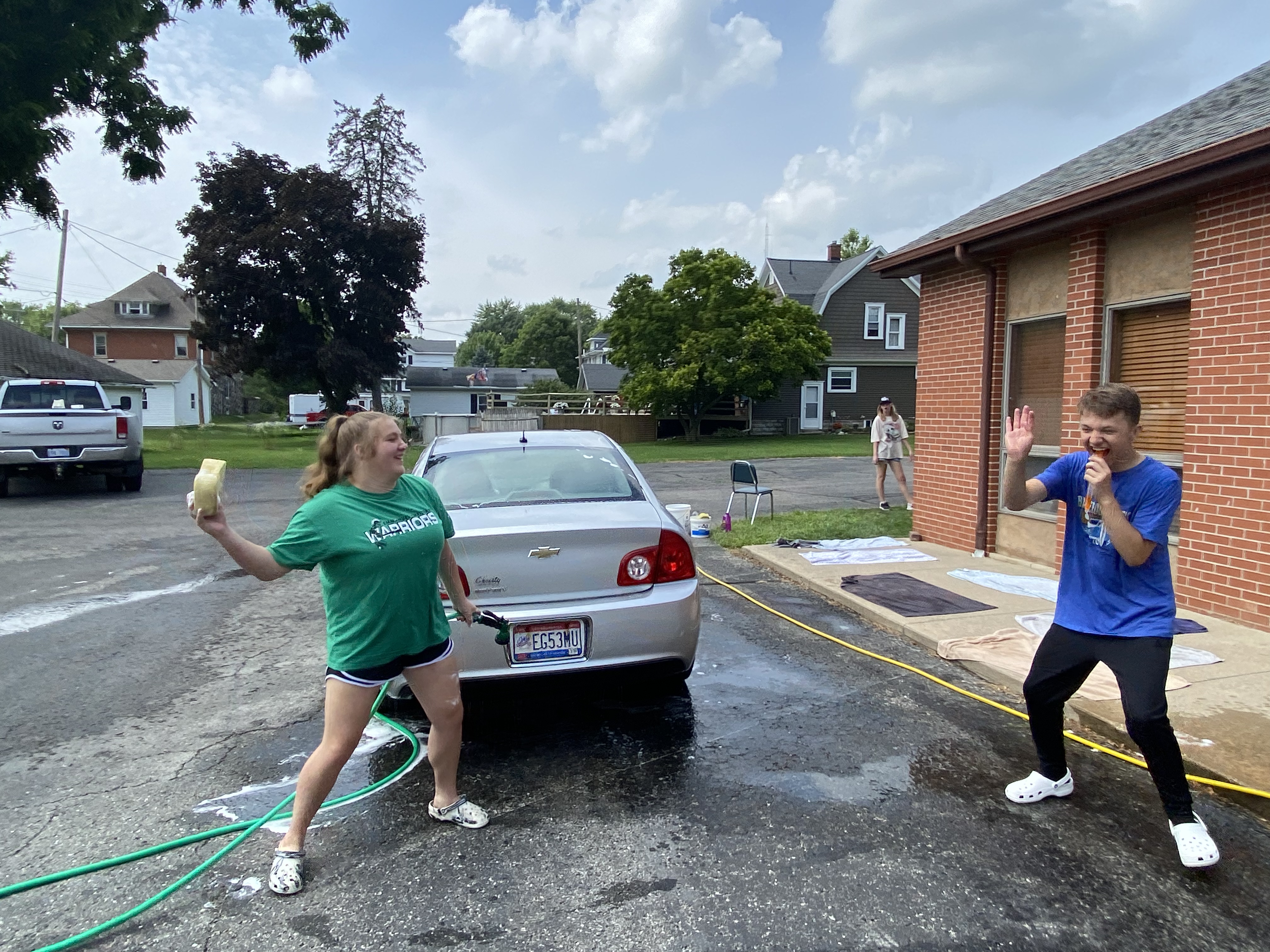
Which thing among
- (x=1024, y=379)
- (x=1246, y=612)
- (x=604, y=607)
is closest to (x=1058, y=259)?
(x=1024, y=379)

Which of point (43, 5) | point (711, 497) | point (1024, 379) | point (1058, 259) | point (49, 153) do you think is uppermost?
point (43, 5)

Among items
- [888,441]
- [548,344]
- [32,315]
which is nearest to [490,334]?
[548,344]

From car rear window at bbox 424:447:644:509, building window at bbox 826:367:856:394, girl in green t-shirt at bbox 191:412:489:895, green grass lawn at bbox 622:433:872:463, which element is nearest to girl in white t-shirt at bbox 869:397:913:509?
car rear window at bbox 424:447:644:509

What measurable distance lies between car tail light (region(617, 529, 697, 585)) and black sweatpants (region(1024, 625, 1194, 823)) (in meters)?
1.60

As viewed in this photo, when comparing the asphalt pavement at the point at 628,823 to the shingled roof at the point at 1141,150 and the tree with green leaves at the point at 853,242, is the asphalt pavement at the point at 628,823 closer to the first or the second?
the shingled roof at the point at 1141,150

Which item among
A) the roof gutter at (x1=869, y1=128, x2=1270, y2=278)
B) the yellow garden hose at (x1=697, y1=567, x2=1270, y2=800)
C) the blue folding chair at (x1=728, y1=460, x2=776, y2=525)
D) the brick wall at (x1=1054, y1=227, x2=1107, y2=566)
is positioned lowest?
the yellow garden hose at (x1=697, y1=567, x2=1270, y2=800)

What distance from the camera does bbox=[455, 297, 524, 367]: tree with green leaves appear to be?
366ft

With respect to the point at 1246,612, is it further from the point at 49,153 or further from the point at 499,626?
the point at 49,153

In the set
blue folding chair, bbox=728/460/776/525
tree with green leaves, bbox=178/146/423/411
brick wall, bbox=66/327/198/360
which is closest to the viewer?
blue folding chair, bbox=728/460/776/525

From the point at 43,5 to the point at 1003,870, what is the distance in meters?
16.9

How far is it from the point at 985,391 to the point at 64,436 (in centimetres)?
1423

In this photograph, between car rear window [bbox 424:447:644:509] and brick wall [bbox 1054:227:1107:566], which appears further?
brick wall [bbox 1054:227:1107:566]

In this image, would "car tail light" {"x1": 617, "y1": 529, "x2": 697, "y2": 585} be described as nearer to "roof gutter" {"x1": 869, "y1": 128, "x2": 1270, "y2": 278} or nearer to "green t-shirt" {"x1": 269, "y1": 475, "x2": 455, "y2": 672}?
"green t-shirt" {"x1": 269, "y1": 475, "x2": 455, "y2": 672}

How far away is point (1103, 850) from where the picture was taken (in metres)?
3.14
